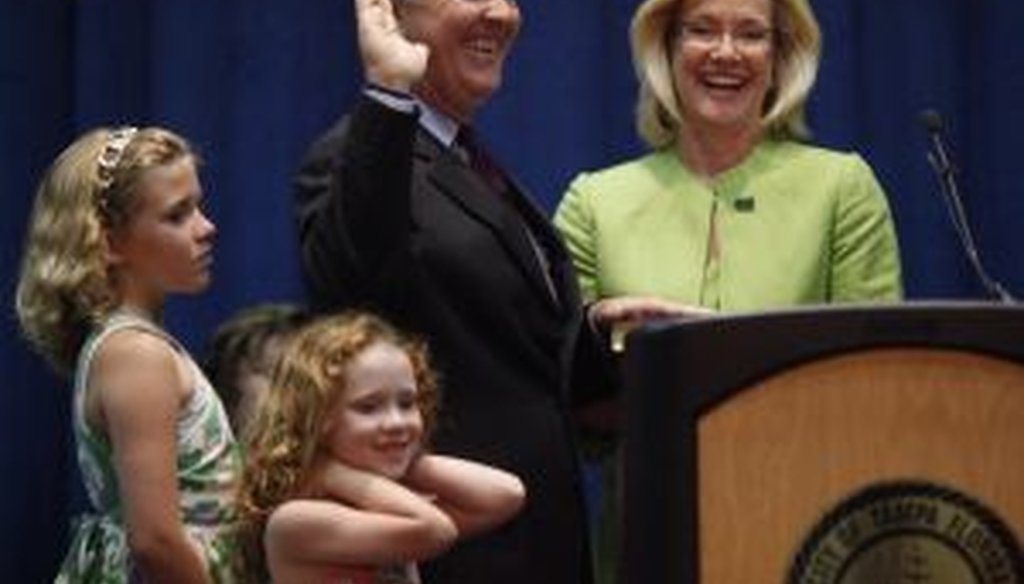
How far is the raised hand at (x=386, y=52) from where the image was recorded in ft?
4.62

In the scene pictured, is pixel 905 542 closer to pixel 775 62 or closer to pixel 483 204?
pixel 483 204

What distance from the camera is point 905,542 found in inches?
25.8

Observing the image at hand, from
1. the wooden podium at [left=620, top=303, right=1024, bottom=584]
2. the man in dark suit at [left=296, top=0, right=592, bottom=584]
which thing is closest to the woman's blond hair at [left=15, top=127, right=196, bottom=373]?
the man in dark suit at [left=296, top=0, right=592, bottom=584]

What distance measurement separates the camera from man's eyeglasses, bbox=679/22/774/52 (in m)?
1.78

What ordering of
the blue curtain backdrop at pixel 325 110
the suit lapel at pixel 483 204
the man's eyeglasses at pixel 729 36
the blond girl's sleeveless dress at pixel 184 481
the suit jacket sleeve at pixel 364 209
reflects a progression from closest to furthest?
the suit jacket sleeve at pixel 364 209 < the suit lapel at pixel 483 204 < the blond girl's sleeveless dress at pixel 184 481 < the man's eyeglasses at pixel 729 36 < the blue curtain backdrop at pixel 325 110

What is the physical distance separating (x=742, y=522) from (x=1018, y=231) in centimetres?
235

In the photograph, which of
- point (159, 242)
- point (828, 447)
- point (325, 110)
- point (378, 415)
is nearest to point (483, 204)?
point (378, 415)

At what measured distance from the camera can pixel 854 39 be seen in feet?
9.43

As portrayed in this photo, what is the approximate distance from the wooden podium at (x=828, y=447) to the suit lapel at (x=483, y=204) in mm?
832

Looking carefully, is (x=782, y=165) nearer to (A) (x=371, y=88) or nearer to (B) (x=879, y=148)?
(A) (x=371, y=88)

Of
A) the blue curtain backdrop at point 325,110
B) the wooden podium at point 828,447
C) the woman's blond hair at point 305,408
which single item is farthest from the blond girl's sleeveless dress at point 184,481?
the blue curtain backdrop at point 325,110

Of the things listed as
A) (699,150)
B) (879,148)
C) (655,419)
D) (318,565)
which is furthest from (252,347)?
(655,419)

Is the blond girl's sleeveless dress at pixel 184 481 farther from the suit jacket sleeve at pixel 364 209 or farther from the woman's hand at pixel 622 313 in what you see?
the woman's hand at pixel 622 313

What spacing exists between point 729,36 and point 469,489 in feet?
2.06
